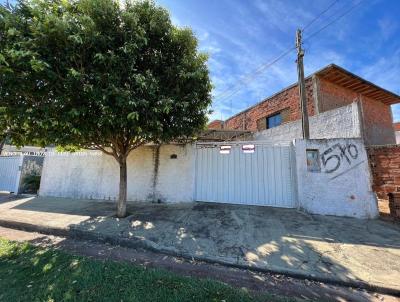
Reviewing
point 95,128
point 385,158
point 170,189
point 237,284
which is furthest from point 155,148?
point 385,158

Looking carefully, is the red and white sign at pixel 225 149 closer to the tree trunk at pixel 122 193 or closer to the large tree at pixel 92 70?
the large tree at pixel 92 70

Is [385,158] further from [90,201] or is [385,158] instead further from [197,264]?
[90,201]

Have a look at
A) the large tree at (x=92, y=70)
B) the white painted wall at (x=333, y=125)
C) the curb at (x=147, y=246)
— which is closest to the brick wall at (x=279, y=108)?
the white painted wall at (x=333, y=125)

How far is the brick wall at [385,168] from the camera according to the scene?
7090 mm

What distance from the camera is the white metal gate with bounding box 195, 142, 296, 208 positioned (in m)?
7.20

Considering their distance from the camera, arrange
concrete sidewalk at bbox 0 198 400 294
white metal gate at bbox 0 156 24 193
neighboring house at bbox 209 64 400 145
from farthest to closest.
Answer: white metal gate at bbox 0 156 24 193 → neighboring house at bbox 209 64 400 145 → concrete sidewalk at bbox 0 198 400 294

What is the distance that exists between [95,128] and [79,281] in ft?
12.3

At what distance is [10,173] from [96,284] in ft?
38.5

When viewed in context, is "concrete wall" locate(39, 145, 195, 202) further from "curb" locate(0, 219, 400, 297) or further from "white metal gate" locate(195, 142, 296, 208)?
"curb" locate(0, 219, 400, 297)

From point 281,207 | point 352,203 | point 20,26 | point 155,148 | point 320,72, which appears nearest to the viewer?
point 20,26

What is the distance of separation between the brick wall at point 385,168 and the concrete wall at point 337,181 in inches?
62.5

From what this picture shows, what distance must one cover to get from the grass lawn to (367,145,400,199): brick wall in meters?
7.05

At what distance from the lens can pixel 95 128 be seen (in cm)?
572

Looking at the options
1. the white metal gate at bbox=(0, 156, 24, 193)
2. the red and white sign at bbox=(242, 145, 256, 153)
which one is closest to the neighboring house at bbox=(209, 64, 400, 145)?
the red and white sign at bbox=(242, 145, 256, 153)
